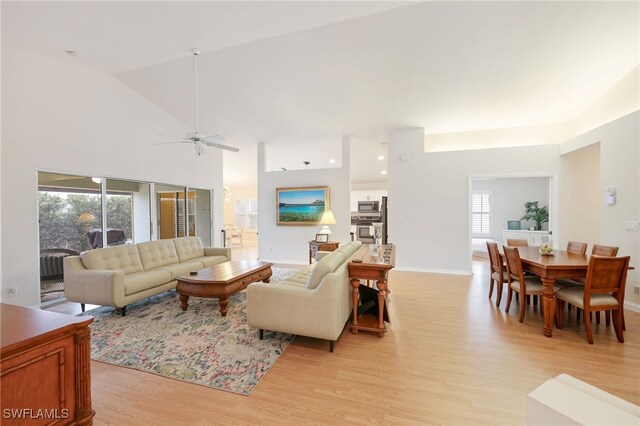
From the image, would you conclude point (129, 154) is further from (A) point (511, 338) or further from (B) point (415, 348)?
(A) point (511, 338)

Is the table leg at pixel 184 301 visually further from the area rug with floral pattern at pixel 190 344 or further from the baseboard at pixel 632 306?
the baseboard at pixel 632 306

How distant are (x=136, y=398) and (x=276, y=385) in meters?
1.04

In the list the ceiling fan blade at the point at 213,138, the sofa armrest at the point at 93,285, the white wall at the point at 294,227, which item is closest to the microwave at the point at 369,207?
the white wall at the point at 294,227

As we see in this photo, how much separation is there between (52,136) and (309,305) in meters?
4.84

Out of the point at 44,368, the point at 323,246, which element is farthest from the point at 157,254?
the point at 44,368

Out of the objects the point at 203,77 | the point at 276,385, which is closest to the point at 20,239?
the point at 203,77

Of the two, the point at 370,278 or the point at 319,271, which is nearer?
the point at 319,271

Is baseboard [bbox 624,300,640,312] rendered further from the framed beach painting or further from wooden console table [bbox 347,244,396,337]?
the framed beach painting

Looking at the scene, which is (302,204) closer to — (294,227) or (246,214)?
(294,227)

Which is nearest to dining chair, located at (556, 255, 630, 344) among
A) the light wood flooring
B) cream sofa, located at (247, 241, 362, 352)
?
the light wood flooring

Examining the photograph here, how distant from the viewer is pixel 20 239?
3668 millimetres

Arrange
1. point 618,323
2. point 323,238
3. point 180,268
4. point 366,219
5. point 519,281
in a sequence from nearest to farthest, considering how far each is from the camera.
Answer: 1. point 618,323
2. point 519,281
3. point 180,268
4. point 323,238
5. point 366,219

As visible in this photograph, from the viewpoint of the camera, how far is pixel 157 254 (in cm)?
448

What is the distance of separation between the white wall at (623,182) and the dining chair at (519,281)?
1.47 meters
